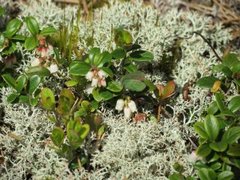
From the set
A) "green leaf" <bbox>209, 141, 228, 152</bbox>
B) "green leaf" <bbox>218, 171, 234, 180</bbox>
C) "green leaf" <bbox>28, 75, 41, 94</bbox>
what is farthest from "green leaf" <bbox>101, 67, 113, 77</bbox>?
"green leaf" <bbox>218, 171, 234, 180</bbox>

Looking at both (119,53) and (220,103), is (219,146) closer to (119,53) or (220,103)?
(220,103)

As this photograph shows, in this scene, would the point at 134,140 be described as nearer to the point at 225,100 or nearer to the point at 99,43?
the point at 225,100

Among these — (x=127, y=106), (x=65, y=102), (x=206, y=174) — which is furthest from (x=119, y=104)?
(x=206, y=174)

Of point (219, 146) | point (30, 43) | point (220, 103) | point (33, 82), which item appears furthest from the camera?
point (30, 43)

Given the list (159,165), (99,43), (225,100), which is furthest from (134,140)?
(99,43)

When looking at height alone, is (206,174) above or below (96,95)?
below
